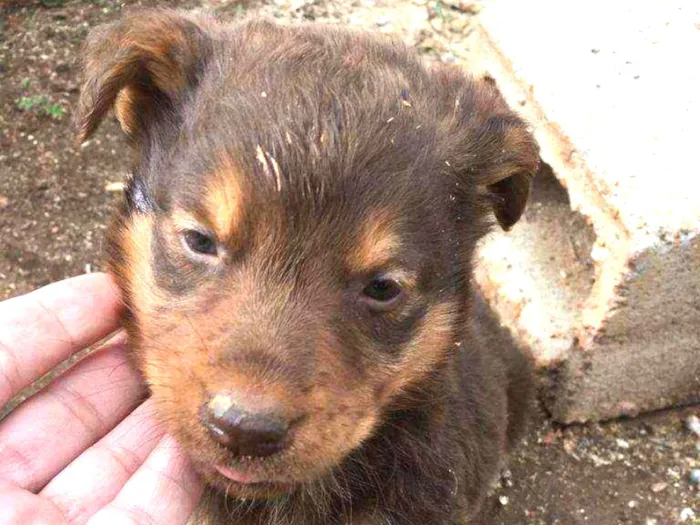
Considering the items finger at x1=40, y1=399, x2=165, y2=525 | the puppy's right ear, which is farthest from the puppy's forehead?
finger at x1=40, y1=399, x2=165, y2=525

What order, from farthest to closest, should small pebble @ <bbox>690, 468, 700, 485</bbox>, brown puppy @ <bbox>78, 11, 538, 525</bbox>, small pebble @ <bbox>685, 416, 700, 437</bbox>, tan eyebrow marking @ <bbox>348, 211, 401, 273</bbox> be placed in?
small pebble @ <bbox>685, 416, 700, 437</bbox>, small pebble @ <bbox>690, 468, 700, 485</bbox>, tan eyebrow marking @ <bbox>348, 211, 401, 273</bbox>, brown puppy @ <bbox>78, 11, 538, 525</bbox>

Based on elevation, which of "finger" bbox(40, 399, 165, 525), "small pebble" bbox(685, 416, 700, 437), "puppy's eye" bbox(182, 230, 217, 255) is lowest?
"small pebble" bbox(685, 416, 700, 437)

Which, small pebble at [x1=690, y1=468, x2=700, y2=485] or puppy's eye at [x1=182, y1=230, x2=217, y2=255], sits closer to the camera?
puppy's eye at [x1=182, y1=230, x2=217, y2=255]

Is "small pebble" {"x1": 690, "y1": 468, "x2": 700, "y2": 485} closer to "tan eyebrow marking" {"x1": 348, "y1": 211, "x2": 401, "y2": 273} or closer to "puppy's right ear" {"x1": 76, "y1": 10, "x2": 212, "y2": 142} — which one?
"tan eyebrow marking" {"x1": 348, "y1": 211, "x2": 401, "y2": 273}

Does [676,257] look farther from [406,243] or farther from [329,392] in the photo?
[329,392]

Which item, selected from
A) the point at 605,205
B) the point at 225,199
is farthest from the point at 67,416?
the point at 605,205

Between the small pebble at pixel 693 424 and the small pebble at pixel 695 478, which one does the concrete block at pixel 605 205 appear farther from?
the small pebble at pixel 695 478

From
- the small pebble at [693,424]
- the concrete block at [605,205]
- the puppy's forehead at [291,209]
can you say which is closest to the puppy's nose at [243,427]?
the puppy's forehead at [291,209]

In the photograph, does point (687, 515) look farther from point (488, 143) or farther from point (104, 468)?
point (104, 468)
